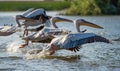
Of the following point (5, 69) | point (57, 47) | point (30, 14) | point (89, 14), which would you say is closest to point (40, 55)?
point (57, 47)

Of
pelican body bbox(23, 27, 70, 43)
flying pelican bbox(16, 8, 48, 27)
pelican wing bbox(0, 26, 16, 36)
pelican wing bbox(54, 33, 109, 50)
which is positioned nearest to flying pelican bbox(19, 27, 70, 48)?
pelican body bbox(23, 27, 70, 43)

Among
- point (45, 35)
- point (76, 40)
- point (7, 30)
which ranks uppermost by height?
point (76, 40)

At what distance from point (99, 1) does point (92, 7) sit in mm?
1050

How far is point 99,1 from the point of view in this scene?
62062 millimetres

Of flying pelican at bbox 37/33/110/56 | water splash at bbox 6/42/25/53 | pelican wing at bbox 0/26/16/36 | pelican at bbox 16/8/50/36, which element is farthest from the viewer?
pelican at bbox 16/8/50/36

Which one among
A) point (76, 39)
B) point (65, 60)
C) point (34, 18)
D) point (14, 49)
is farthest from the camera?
point (34, 18)

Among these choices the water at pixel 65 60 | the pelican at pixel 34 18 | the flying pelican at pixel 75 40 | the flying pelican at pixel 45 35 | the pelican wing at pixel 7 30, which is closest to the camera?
the water at pixel 65 60

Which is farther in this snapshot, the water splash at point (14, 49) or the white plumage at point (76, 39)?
the water splash at point (14, 49)

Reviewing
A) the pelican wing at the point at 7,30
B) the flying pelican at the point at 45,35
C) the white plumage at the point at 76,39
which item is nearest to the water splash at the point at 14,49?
the pelican wing at the point at 7,30

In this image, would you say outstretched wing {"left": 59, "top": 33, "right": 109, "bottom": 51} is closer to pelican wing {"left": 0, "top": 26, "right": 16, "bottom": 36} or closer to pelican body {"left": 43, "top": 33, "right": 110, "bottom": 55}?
pelican body {"left": 43, "top": 33, "right": 110, "bottom": 55}

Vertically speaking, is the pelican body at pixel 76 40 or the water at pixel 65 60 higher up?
the pelican body at pixel 76 40

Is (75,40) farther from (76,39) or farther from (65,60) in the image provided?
(65,60)

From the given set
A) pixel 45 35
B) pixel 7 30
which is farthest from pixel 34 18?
pixel 45 35

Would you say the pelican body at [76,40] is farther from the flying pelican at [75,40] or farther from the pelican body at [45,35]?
the pelican body at [45,35]
